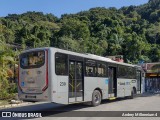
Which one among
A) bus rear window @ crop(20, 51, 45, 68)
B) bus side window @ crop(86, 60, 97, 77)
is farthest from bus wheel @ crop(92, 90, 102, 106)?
bus rear window @ crop(20, 51, 45, 68)

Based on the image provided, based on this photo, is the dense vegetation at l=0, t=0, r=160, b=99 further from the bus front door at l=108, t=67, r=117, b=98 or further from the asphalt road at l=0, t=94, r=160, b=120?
the asphalt road at l=0, t=94, r=160, b=120

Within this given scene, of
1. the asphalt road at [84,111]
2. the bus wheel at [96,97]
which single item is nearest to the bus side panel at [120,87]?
the bus wheel at [96,97]

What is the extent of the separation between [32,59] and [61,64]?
4.60 ft

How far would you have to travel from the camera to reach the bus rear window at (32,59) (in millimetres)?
13623

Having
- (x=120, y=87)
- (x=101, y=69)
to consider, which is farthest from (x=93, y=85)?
(x=120, y=87)

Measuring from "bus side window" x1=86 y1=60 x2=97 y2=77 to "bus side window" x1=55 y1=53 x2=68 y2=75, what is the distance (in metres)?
2.28

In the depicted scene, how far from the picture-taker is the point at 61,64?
14008mm

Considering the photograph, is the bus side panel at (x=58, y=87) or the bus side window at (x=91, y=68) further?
the bus side window at (x=91, y=68)

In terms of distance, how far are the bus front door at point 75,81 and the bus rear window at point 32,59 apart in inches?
68.4

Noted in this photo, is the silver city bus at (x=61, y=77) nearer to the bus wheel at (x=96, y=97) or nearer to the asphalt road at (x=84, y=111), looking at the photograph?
the bus wheel at (x=96, y=97)

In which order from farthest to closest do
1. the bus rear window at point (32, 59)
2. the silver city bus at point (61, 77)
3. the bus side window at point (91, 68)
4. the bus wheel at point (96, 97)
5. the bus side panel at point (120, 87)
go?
1. the bus side panel at point (120, 87)
2. the bus wheel at point (96, 97)
3. the bus side window at point (91, 68)
4. the bus rear window at point (32, 59)
5. the silver city bus at point (61, 77)

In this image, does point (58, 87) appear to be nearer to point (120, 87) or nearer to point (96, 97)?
point (96, 97)

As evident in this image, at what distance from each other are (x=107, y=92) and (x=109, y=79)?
0.94 meters

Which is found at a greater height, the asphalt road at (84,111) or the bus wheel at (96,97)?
the bus wheel at (96,97)
